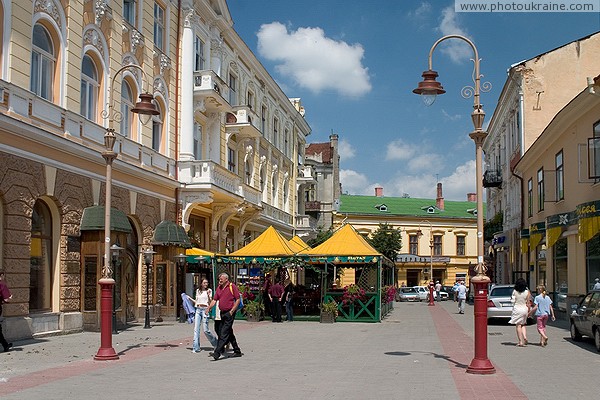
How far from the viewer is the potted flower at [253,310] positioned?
26016mm

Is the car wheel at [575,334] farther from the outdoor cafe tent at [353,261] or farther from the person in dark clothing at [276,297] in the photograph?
the person in dark clothing at [276,297]

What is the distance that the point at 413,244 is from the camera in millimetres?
76375

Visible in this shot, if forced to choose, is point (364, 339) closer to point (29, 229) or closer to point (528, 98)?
point (29, 229)

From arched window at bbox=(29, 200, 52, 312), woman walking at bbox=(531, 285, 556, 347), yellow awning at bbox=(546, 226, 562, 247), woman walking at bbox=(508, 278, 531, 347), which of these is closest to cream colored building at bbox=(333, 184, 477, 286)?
yellow awning at bbox=(546, 226, 562, 247)

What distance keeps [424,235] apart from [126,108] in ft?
187

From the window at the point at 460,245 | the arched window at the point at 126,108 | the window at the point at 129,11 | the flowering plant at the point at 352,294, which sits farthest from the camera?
the window at the point at 460,245

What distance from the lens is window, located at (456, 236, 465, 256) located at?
76.8m

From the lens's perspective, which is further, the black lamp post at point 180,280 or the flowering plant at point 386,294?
the flowering plant at point 386,294

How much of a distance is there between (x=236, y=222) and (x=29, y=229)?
19.3m

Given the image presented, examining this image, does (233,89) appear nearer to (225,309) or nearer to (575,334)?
(575,334)

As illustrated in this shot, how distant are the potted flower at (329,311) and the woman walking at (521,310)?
9.02 meters

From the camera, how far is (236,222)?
1427 inches

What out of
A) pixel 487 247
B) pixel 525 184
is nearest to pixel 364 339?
pixel 525 184

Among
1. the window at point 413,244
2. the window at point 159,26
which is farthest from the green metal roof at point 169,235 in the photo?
the window at point 413,244
